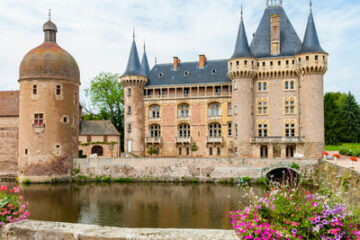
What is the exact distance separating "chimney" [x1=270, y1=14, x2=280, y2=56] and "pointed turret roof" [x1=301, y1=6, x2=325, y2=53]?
2981mm

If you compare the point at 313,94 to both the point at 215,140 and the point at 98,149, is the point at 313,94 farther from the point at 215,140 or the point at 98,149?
the point at 98,149

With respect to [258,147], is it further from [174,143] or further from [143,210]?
[143,210]

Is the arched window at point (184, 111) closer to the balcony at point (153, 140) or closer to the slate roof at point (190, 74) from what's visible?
the slate roof at point (190, 74)

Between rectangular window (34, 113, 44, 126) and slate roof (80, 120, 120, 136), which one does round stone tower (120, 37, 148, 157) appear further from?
rectangular window (34, 113, 44, 126)

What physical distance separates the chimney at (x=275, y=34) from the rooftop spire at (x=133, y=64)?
52.7 feet

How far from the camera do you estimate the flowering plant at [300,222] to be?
4.97 m

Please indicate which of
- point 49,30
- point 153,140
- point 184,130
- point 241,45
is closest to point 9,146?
point 49,30

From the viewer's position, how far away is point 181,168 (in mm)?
33281

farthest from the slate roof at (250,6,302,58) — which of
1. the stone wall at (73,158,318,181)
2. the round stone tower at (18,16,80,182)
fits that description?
the round stone tower at (18,16,80,182)

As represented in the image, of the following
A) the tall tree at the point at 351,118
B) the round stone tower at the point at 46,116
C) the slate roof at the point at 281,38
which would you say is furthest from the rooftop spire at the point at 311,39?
the tall tree at the point at 351,118

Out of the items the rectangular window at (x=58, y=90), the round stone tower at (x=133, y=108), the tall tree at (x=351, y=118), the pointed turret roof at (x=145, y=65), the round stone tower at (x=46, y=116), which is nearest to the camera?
the round stone tower at (x=46, y=116)

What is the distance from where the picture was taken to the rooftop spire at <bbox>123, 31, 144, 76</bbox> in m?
43.2

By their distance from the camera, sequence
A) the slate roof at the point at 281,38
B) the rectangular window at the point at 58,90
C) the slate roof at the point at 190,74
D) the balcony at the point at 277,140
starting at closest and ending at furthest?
the rectangular window at the point at 58,90 < the balcony at the point at 277,140 < the slate roof at the point at 281,38 < the slate roof at the point at 190,74

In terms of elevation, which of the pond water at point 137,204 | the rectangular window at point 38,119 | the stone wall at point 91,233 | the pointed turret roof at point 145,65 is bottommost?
the pond water at point 137,204
